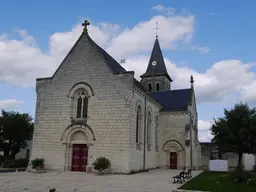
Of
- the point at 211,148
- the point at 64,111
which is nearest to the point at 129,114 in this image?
the point at 64,111

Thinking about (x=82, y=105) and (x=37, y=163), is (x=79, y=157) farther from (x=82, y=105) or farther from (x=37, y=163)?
(x=82, y=105)

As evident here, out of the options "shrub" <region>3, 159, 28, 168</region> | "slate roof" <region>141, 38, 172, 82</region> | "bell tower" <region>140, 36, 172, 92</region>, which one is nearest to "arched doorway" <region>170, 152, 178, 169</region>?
"bell tower" <region>140, 36, 172, 92</region>

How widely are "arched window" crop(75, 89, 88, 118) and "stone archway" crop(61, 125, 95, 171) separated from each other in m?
1.06

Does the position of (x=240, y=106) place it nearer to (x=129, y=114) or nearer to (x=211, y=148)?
(x=211, y=148)

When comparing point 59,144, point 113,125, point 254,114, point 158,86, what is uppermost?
point 158,86

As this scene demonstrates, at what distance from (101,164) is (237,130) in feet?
48.4

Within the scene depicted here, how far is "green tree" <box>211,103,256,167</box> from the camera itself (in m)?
26.5

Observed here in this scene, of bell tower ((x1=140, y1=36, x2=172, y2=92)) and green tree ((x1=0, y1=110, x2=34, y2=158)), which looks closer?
green tree ((x1=0, y1=110, x2=34, y2=158))

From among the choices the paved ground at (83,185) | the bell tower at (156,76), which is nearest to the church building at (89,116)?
the paved ground at (83,185)

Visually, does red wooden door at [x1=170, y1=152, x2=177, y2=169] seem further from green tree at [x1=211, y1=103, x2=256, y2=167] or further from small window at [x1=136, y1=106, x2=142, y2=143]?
small window at [x1=136, y1=106, x2=142, y2=143]

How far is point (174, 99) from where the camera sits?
34375mm

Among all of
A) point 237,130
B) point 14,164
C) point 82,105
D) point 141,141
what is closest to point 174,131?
point 237,130

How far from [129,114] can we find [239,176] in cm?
874

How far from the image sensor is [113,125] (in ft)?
69.5
